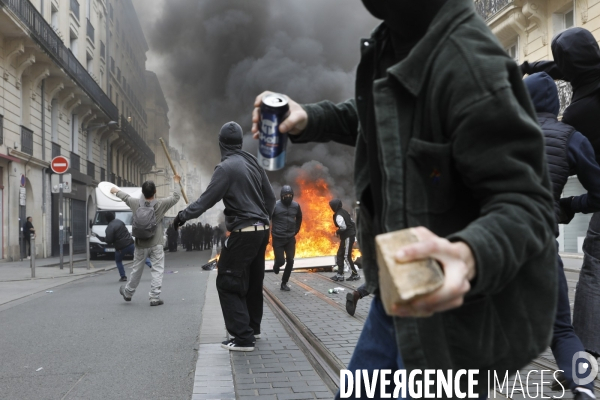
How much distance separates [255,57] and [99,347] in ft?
76.5

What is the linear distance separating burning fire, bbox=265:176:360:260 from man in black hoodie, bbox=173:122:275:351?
23.8 feet

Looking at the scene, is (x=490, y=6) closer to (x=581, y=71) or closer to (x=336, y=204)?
(x=336, y=204)

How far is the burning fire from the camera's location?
1460cm

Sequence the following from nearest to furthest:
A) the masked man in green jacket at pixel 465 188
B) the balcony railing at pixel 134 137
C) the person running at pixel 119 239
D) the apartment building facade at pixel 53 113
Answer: the masked man in green jacket at pixel 465 188 < the person running at pixel 119 239 < the apartment building facade at pixel 53 113 < the balcony railing at pixel 134 137

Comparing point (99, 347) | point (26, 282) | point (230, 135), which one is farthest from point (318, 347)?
point (26, 282)

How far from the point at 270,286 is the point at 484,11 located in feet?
54.3

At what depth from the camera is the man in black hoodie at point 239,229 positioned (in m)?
4.64

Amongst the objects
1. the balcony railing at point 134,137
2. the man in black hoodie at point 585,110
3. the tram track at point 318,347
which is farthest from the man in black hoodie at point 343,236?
the balcony railing at point 134,137

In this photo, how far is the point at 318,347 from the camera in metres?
4.63

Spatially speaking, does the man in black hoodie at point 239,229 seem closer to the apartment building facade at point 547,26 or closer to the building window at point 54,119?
the apartment building facade at point 547,26

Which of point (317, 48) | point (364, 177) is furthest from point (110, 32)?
point (364, 177)

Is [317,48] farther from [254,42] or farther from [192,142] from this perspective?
[192,142]

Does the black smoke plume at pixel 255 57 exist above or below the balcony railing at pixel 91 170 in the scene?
above

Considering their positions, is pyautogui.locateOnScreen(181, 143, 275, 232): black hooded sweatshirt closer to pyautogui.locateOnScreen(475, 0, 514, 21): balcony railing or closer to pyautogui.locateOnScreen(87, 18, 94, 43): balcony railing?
pyautogui.locateOnScreen(475, 0, 514, 21): balcony railing
